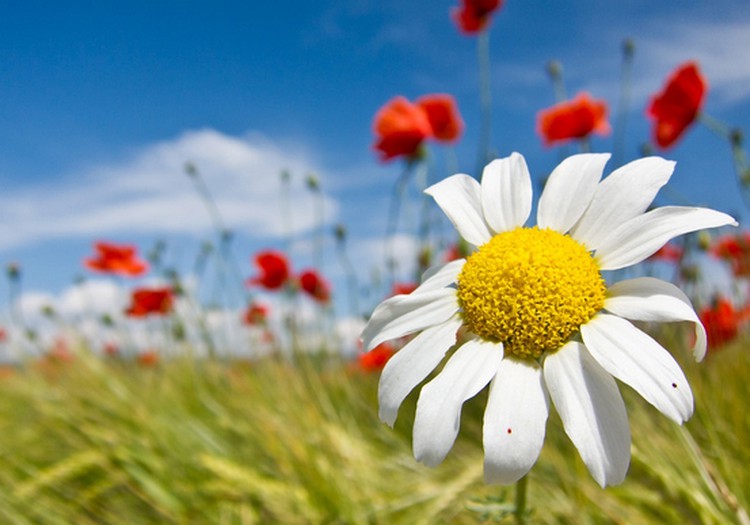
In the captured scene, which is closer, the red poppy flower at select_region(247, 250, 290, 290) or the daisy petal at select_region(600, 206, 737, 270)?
the daisy petal at select_region(600, 206, 737, 270)

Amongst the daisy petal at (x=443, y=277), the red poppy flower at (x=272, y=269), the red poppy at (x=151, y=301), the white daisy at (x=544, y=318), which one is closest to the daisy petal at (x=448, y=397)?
the white daisy at (x=544, y=318)

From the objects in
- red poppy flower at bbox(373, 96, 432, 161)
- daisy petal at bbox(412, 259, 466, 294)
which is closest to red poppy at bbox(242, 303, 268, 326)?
red poppy flower at bbox(373, 96, 432, 161)

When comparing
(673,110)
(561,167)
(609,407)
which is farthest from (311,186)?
(609,407)

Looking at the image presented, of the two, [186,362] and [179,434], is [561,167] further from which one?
[186,362]

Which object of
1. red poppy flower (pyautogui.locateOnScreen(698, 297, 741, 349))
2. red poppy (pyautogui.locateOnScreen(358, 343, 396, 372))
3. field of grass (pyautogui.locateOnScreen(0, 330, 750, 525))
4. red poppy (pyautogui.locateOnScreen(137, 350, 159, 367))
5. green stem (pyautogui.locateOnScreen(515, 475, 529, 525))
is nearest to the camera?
green stem (pyautogui.locateOnScreen(515, 475, 529, 525))

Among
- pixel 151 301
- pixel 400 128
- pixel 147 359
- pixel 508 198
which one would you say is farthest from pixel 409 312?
pixel 147 359

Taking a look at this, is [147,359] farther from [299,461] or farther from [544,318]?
[544,318]

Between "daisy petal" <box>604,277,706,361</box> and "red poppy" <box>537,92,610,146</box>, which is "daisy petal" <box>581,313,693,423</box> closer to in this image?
"daisy petal" <box>604,277,706,361</box>
